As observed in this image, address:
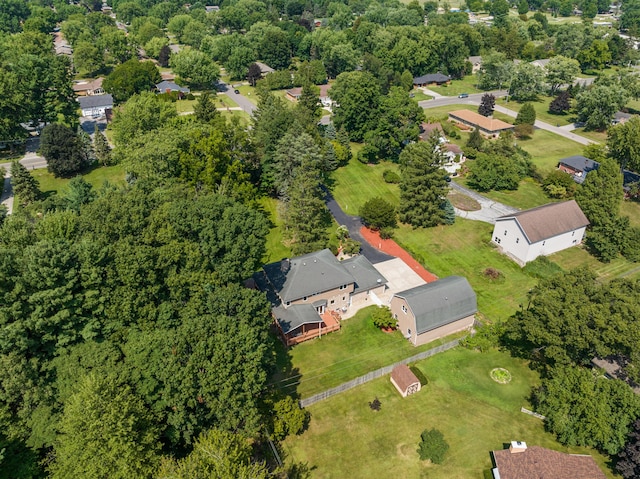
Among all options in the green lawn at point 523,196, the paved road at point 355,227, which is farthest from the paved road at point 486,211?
the paved road at point 355,227

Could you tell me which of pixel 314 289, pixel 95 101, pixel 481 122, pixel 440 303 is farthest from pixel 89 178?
pixel 481 122

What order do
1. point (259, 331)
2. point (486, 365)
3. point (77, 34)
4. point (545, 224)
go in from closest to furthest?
1. point (259, 331)
2. point (486, 365)
3. point (545, 224)
4. point (77, 34)

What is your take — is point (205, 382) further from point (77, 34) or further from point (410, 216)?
point (77, 34)

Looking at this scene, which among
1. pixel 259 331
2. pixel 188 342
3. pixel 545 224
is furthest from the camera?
pixel 545 224

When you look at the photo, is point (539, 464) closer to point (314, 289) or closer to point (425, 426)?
point (425, 426)

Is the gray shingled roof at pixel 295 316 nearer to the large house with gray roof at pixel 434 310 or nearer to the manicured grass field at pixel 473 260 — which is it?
the large house with gray roof at pixel 434 310

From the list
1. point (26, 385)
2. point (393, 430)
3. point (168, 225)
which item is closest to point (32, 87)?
point (168, 225)

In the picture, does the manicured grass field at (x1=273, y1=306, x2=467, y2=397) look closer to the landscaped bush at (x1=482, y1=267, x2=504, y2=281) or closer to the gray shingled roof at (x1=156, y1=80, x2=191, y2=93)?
the landscaped bush at (x1=482, y1=267, x2=504, y2=281)
